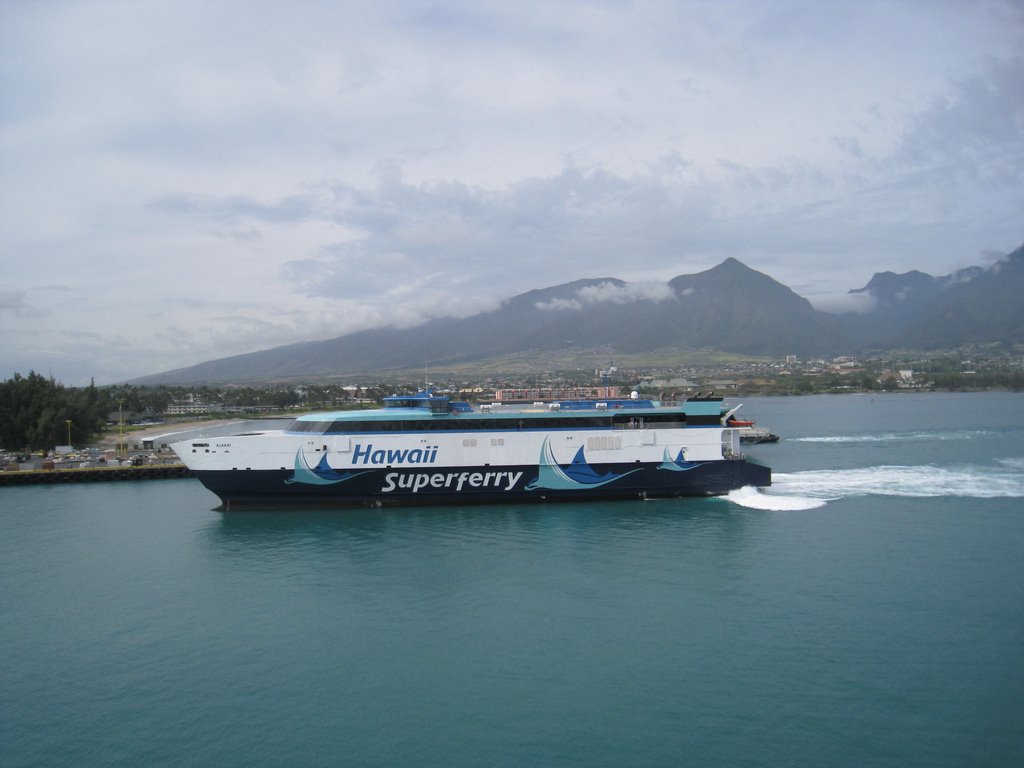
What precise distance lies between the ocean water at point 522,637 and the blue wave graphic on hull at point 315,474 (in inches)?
39.3

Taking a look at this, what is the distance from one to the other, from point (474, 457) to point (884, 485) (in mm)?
14144

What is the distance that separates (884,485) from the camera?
2378 centimetres

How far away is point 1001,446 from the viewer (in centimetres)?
3366

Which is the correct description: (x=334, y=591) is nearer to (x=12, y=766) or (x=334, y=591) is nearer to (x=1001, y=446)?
(x=12, y=766)

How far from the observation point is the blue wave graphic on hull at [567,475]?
21.7 metres

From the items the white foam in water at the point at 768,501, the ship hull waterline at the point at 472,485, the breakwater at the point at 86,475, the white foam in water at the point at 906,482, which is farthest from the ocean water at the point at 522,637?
the breakwater at the point at 86,475

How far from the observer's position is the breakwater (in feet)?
98.4

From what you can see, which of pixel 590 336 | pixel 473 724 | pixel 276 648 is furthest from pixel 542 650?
pixel 590 336

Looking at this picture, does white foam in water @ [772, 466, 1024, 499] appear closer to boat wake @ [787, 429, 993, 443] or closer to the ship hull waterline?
the ship hull waterline

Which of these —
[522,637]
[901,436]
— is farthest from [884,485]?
[901,436]

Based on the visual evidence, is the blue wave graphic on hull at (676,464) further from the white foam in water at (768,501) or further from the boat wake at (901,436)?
the boat wake at (901,436)

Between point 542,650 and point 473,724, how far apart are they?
2275 millimetres

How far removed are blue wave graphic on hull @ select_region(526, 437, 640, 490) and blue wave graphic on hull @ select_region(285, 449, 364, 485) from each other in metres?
5.85

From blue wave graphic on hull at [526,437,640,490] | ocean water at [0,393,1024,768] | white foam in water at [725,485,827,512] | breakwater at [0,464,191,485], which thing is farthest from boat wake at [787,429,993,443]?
→ breakwater at [0,464,191,485]
